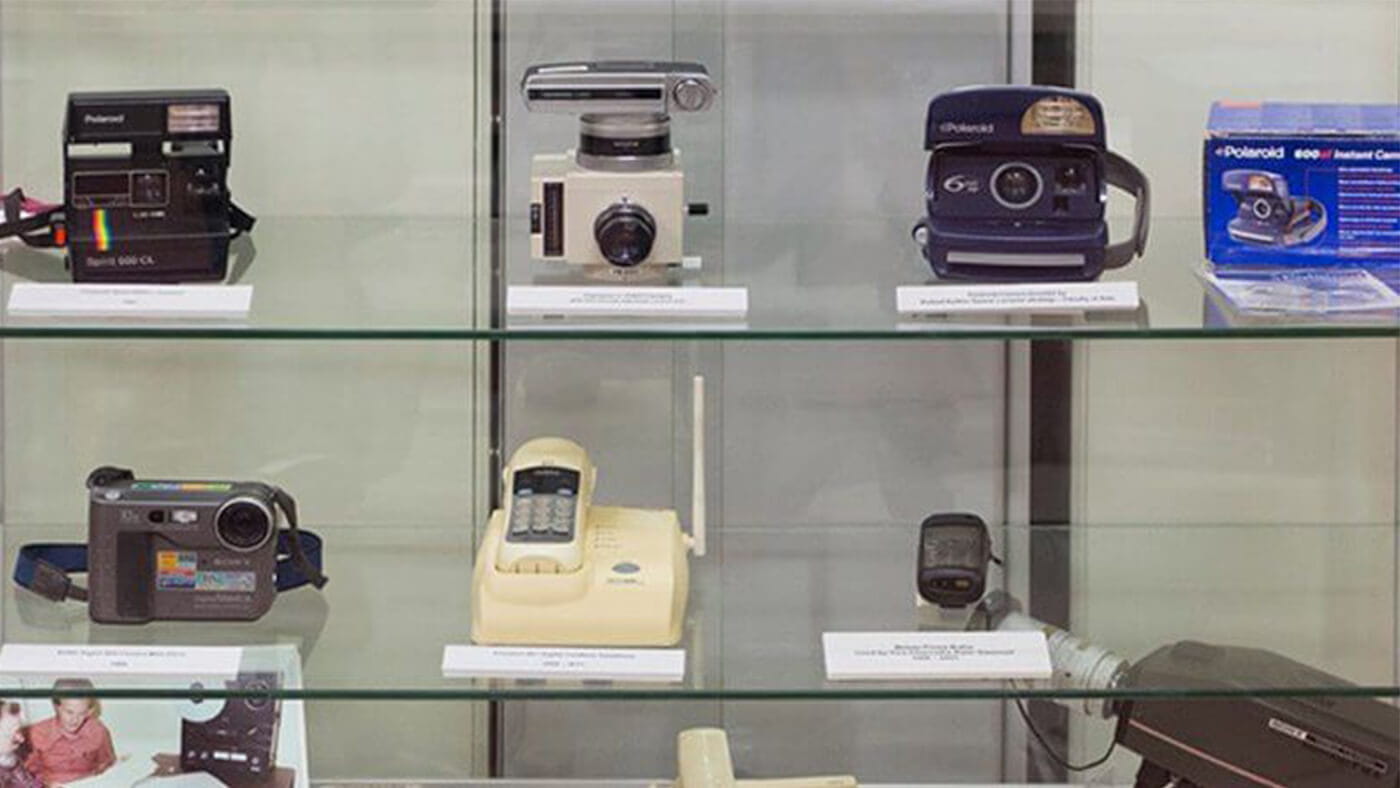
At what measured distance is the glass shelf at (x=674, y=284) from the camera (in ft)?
5.96

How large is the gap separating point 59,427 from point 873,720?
3.38 ft

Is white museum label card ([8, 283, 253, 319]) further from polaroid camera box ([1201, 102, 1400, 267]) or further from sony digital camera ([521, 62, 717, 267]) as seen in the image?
polaroid camera box ([1201, 102, 1400, 267])

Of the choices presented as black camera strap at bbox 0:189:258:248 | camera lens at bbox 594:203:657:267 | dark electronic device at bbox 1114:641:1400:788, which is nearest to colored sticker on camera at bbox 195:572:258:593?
black camera strap at bbox 0:189:258:248

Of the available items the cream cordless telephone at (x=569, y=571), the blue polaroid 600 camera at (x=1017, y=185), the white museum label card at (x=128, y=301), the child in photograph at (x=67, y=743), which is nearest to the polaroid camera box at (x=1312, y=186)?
the blue polaroid 600 camera at (x=1017, y=185)

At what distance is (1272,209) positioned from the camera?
6.47 ft

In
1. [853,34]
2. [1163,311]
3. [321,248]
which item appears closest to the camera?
[1163,311]

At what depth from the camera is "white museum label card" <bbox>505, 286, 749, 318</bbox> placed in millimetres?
1844

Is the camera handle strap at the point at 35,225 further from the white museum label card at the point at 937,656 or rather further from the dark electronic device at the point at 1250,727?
the dark electronic device at the point at 1250,727

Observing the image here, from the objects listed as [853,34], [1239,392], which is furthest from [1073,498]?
[853,34]

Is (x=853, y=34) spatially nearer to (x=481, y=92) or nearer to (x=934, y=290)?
(x=481, y=92)

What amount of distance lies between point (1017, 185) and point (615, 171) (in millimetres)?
365

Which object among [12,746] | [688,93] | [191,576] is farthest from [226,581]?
[688,93]

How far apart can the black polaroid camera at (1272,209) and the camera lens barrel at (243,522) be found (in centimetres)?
94

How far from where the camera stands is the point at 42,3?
248 centimetres
